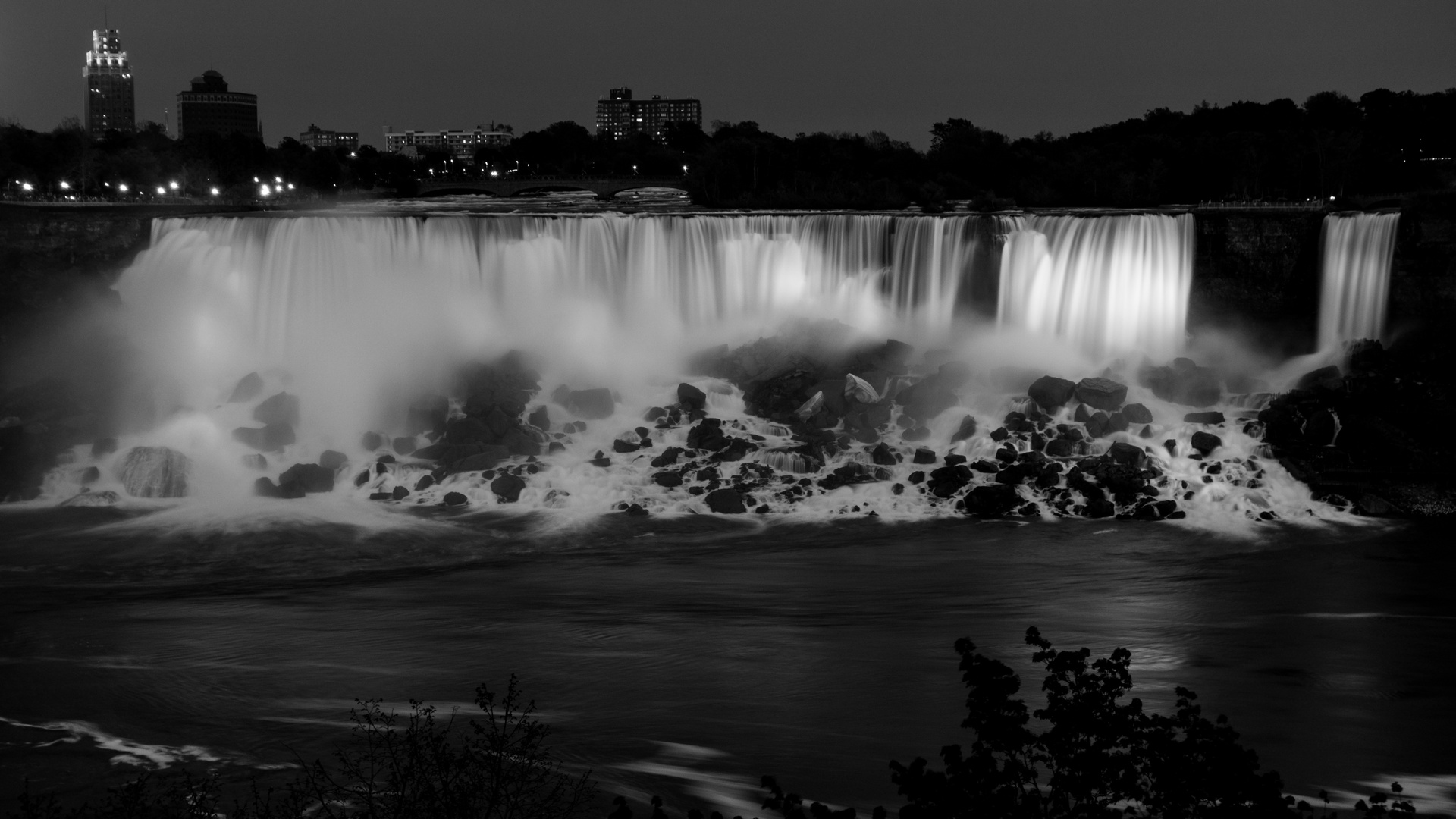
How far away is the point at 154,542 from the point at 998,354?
66.1ft

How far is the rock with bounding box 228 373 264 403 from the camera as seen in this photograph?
31609 mm

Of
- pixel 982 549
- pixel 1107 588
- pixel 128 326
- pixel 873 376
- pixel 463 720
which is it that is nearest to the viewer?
pixel 463 720

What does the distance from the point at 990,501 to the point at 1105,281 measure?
1109 centimetres

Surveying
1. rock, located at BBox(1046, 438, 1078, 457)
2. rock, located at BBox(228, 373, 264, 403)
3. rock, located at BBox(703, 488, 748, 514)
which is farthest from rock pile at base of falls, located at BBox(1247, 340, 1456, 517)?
rock, located at BBox(228, 373, 264, 403)

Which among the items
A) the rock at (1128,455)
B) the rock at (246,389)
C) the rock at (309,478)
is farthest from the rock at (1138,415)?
the rock at (246,389)

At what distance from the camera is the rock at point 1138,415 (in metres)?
28.9

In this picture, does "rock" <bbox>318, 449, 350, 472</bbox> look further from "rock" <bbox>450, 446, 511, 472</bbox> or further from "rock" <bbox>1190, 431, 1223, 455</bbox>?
"rock" <bbox>1190, 431, 1223, 455</bbox>

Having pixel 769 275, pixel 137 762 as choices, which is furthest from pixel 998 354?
pixel 137 762

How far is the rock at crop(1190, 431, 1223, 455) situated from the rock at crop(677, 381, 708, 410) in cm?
1090

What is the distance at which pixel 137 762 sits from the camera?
14.0m

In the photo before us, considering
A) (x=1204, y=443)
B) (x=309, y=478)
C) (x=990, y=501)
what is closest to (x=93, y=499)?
(x=309, y=478)

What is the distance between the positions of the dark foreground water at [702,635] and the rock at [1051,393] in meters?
5.06

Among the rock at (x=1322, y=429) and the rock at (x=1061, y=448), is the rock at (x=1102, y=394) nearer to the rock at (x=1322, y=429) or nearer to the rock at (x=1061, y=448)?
the rock at (x=1061, y=448)

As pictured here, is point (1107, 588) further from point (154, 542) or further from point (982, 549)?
point (154, 542)
